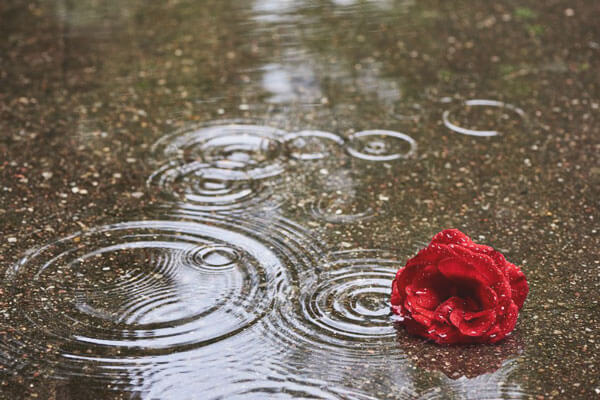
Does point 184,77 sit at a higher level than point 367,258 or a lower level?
higher

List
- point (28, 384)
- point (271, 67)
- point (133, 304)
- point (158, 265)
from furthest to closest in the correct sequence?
point (271, 67) → point (158, 265) → point (133, 304) → point (28, 384)

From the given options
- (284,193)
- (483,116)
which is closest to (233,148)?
(284,193)

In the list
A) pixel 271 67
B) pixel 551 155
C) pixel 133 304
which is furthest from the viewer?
pixel 271 67

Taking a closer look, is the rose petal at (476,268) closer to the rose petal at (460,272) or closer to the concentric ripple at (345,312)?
the rose petal at (460,272)

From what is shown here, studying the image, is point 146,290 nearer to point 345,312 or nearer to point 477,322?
point 345,312

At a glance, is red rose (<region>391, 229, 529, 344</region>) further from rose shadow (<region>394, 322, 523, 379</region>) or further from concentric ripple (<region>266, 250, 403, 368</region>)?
concentric ripple (<region>266, 250, 403, 368</region>)

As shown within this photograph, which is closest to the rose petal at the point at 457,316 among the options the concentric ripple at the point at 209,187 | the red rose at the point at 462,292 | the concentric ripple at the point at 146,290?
the red rose at the point at 462,292

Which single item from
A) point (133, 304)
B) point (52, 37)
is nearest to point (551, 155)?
point (133, 304)

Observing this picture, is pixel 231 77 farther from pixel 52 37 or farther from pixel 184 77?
pixel 52 37
